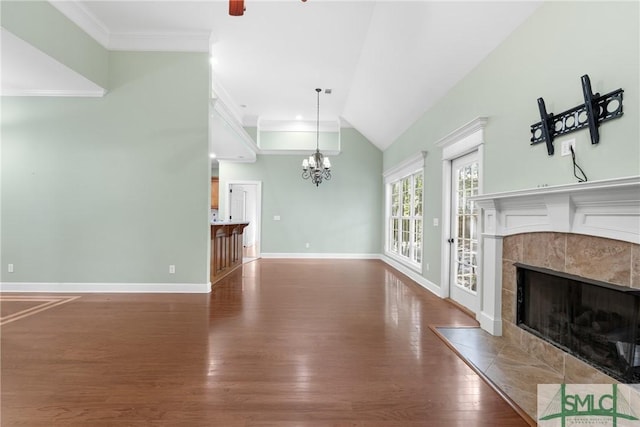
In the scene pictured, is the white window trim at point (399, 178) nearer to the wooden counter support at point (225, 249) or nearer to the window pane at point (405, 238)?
the window pane at point (405, 238)

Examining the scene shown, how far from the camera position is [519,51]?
2602mm

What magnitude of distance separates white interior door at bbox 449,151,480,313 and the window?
110 centimetres

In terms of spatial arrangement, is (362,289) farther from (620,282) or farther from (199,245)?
(620,282)

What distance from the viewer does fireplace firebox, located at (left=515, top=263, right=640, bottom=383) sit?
167cm

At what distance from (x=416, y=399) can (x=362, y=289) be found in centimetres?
274

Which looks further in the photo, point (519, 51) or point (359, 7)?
point (359, 7)

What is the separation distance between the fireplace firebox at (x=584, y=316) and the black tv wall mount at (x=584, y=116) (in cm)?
94

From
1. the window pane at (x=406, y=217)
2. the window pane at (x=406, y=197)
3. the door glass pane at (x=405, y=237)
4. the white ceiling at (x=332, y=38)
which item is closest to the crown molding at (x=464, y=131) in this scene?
the white ceiling at (x=332, y=38)

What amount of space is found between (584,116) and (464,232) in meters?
2.03

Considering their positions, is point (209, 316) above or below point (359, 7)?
below

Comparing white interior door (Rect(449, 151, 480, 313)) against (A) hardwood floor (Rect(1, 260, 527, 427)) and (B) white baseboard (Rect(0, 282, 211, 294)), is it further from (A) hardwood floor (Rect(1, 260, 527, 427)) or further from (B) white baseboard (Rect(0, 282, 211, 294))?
(B) white baseboard (Rect(0, 282, 211, 294))

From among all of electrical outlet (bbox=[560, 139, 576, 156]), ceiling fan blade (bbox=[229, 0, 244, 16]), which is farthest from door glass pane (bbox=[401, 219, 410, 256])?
ceiling fan blade (bbox=[229, 0, 244, 16])

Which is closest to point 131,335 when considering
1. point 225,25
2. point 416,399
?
point 416,399

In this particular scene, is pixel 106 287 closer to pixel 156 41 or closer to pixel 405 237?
pixel 156 41
